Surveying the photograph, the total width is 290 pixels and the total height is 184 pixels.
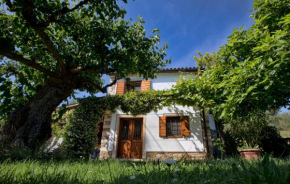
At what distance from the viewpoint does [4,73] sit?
502cm

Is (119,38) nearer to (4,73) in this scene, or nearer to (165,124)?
(4,73)

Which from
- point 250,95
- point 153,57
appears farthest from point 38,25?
point 250,95

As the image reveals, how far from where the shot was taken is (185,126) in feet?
28.6

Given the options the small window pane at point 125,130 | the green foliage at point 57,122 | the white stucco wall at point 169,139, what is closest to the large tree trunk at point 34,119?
the green foliage at point 57,122

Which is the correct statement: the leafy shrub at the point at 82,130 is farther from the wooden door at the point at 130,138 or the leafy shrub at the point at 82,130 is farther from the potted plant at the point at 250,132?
the potted plant at the point at 250,132

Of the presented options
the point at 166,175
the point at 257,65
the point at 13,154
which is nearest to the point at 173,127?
the point at 257,65

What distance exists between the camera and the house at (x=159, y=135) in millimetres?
8297

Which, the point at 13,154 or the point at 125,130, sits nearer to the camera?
the point at 13,154

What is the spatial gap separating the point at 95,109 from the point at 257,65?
7.27 m

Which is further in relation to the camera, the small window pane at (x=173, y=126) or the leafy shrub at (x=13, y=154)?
the small window pane at (x=173, y=126)

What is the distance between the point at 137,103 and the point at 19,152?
5.48 meters

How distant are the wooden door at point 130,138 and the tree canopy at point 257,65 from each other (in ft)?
17.5

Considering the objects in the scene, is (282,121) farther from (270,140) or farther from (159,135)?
(159,135)

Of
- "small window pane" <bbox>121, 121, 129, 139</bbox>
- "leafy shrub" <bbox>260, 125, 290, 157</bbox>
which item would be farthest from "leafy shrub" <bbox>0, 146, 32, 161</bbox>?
"leafy shrub" <bbox>260, 125, 290, 157</bbox>
